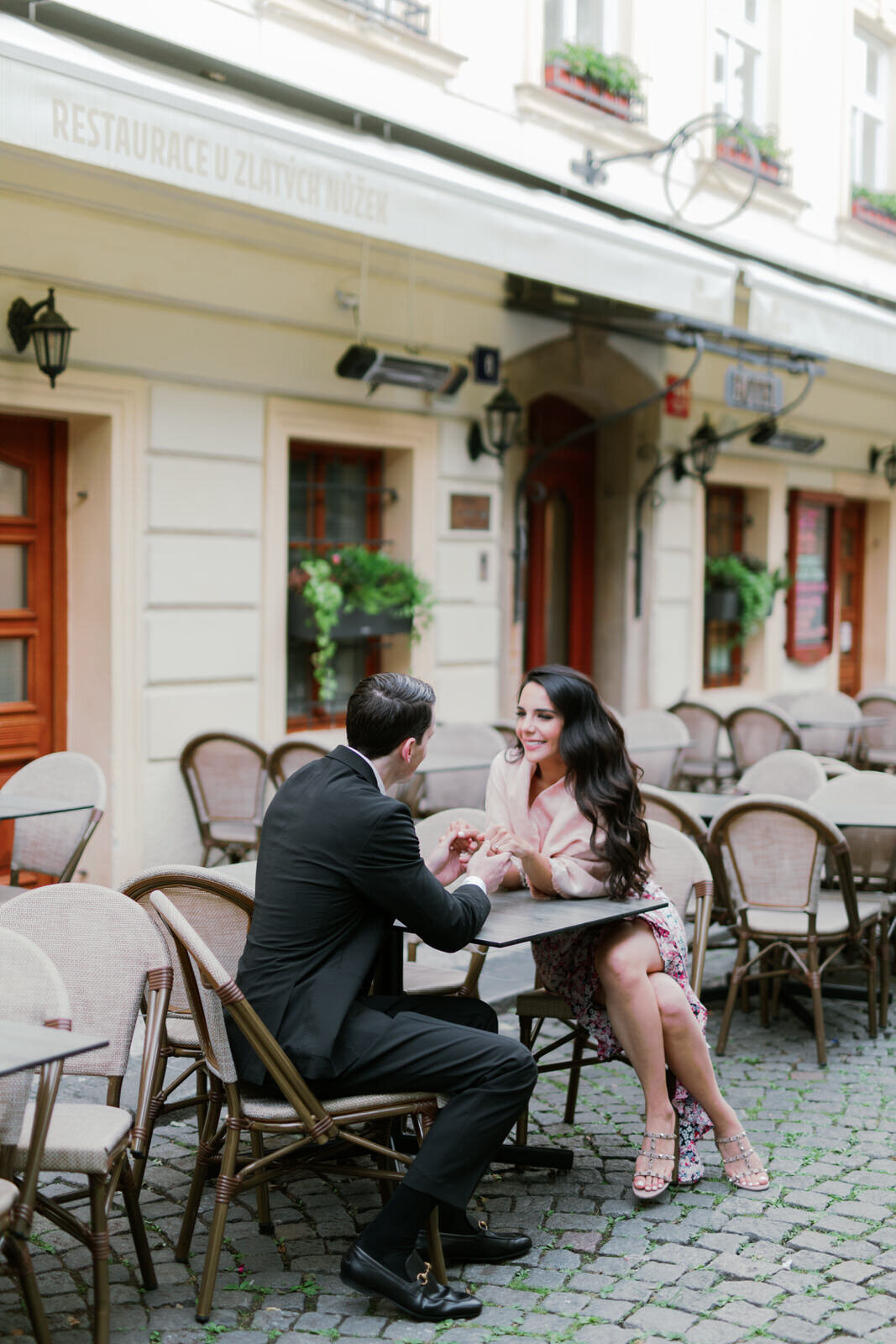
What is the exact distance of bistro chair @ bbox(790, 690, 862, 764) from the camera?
1010cm

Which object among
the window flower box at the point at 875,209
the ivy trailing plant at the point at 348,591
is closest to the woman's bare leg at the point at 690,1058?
the ivy trailing plant at the point at 348,591

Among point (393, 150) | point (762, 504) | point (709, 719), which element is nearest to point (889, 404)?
point (762, 504)

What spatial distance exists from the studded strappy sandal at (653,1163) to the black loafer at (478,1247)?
17.7 inches

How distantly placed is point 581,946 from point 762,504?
9.14 m

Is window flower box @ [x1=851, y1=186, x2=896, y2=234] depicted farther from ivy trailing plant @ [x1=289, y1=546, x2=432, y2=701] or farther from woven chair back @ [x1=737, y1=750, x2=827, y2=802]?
Answer: woven chair back @ [x1=737, y1=750, x2=827, y2=802]

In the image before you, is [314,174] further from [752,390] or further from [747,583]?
[747,583]

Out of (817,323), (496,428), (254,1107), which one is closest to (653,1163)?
(254,1107)

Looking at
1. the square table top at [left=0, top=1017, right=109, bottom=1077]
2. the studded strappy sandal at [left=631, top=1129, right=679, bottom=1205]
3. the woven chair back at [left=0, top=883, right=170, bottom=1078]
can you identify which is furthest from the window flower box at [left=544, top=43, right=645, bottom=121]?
the square table top at [left=0, top=1017, right=109, bottom=1077]

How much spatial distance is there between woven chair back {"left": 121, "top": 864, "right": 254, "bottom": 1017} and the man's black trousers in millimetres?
469

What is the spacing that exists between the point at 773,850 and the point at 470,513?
Answer: 4.43m

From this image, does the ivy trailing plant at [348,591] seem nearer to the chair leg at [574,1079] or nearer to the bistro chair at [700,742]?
the bistro chair at [700,742]

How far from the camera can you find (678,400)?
1109cm

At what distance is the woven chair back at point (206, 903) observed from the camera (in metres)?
3.59

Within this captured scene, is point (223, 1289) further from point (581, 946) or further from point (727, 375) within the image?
point (727, 375)
